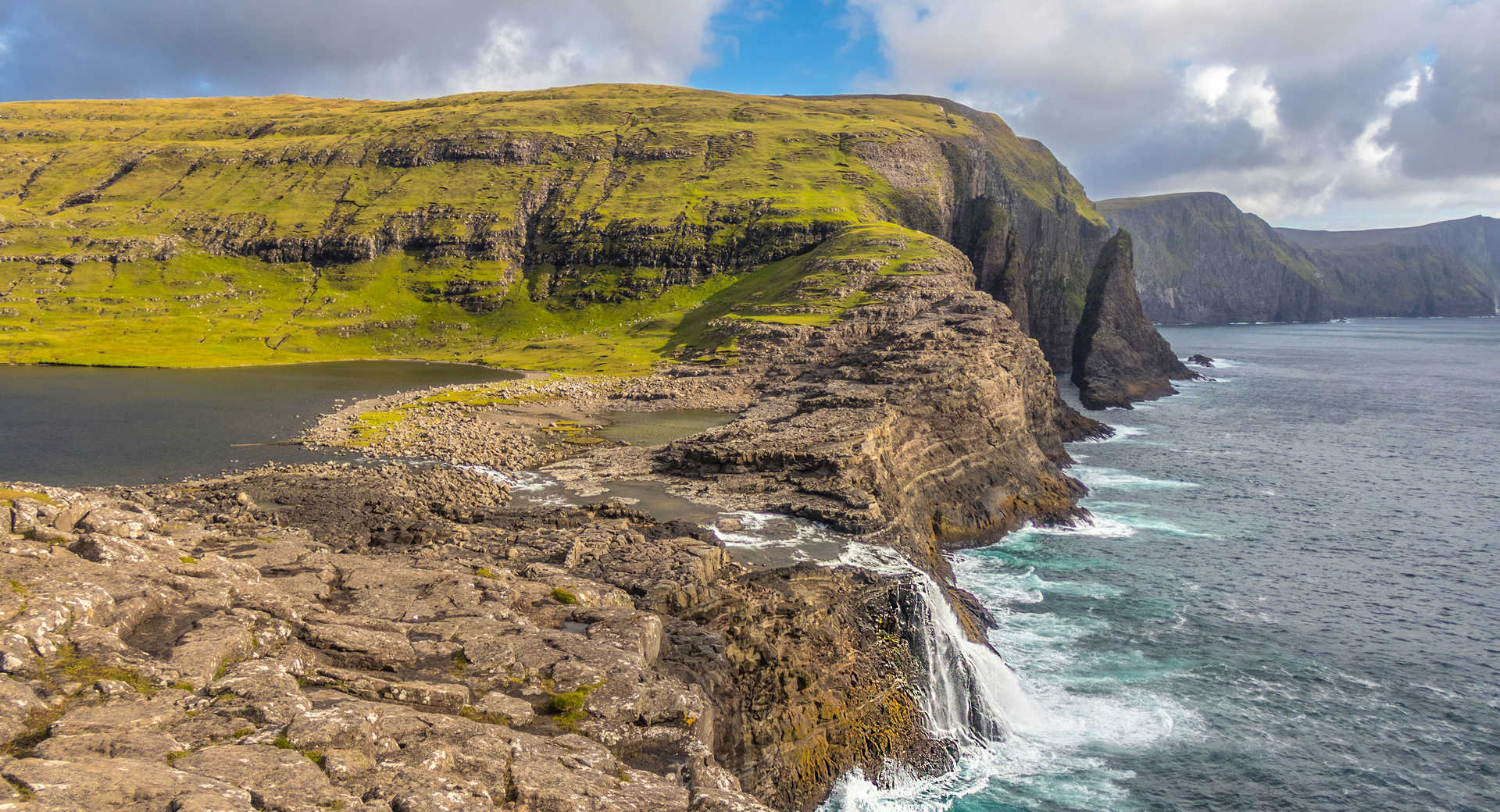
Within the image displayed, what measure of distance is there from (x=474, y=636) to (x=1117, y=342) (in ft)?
515

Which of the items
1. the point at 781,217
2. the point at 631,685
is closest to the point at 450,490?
the point at 631,685

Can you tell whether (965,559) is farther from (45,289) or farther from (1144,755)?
(45,289)

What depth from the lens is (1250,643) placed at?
4966 centimetres

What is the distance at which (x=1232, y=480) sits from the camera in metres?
90.1

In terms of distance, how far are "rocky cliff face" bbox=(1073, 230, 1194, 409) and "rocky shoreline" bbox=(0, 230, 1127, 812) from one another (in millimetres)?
97294

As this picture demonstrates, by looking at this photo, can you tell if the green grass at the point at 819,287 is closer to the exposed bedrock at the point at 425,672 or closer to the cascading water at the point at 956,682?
the cascading water at the point at 956,682

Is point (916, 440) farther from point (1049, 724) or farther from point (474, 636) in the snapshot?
point (474, 636)

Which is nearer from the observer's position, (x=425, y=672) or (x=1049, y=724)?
(x=425, y=672)

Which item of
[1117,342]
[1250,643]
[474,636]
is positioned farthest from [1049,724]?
[1117,342]

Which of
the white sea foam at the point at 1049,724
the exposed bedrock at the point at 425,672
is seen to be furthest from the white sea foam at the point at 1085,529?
the exposed bedrock at the point at 425,672

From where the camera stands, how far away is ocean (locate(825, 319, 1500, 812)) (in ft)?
118

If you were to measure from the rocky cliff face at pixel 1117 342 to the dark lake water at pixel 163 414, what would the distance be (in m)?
107

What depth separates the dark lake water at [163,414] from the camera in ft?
228

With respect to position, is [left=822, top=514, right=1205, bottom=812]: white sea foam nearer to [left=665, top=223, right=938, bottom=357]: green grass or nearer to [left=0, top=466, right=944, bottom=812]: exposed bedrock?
[left=0, top=466, right=944, bottom=812]: exposed bedrock
